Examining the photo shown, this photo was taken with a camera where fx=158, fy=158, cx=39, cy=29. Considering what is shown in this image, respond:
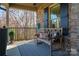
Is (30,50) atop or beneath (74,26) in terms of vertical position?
beneath

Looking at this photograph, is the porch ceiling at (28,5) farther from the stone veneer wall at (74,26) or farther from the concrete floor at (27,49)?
the concrete floor at (27,49)

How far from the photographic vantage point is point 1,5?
3.10 m

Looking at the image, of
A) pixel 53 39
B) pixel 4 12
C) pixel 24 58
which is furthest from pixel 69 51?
pixel 4 12

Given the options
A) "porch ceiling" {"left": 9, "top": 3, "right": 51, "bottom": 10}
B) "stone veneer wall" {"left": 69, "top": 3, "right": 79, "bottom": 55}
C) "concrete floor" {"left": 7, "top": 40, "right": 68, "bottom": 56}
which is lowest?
"concrete floor" {"left": 7, "top": 40, "right": 68, "bottom": 56}

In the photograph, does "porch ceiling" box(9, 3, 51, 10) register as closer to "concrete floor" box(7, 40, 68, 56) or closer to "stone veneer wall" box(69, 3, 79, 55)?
"stone veneer wall" box(69, 3, 79, 55)

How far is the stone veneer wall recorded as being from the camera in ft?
10.3

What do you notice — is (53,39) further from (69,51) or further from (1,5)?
(1,5)

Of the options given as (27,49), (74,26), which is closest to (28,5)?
(27,49)

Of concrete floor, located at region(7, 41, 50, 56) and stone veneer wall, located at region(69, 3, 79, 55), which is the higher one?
stone veneer wall, located at region(69, 3, 79, 55)

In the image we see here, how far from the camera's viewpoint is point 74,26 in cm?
314

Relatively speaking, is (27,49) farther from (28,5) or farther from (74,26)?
(74,26)

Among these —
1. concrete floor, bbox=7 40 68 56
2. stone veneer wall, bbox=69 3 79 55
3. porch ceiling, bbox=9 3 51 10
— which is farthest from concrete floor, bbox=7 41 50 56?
porch ceiling, bbox=9 3 51 10

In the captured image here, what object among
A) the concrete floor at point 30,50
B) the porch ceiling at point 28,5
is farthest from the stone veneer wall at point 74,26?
the porch ceiling at point 28,5

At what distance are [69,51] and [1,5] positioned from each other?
5.34 feet
